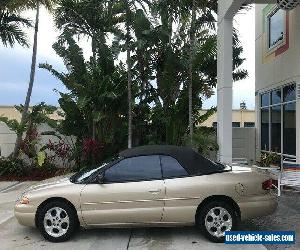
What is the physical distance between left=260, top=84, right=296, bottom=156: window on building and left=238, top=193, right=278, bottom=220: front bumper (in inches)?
255

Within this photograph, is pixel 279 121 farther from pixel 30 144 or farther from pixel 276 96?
pixel 30 144

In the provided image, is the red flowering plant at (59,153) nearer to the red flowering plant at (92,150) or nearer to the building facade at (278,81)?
the red flowering plant at (92,150)

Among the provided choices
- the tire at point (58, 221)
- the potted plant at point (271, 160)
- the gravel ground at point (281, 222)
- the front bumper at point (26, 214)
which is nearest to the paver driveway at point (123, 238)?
the gravel ground at point (281, 222)

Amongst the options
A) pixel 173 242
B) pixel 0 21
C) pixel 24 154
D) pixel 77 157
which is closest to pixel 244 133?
pixel 77 157

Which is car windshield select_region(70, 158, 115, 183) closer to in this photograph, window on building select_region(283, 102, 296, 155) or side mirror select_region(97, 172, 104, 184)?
side mirror select_region(97, 172, 104, 184)

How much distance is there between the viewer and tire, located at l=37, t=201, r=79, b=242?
7.15 metres

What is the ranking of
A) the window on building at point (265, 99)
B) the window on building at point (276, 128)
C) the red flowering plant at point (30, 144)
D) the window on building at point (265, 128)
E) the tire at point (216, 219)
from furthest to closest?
1. the window on building at point (265, 128)
2. the window on building at point (265, 99)
3. the red flowering plant at point (30, 144)
4. the window on building at point (276, 128)
5. the tire at point (216, 219)

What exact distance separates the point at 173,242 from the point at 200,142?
637 centimetres

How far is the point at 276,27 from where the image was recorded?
15.3 meters

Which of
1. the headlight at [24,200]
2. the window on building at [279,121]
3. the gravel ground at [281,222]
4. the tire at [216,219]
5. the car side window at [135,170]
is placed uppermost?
the window on building at [279,121]

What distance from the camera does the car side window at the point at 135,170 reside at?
7.21 m

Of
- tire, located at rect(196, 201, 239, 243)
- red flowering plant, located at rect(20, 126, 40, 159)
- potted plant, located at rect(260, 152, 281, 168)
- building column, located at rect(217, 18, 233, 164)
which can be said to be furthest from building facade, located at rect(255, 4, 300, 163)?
red flowering plant, located at rect(20, 126, 40, 159)

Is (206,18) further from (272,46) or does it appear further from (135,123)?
(135,123)

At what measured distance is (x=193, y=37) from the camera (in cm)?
1433
